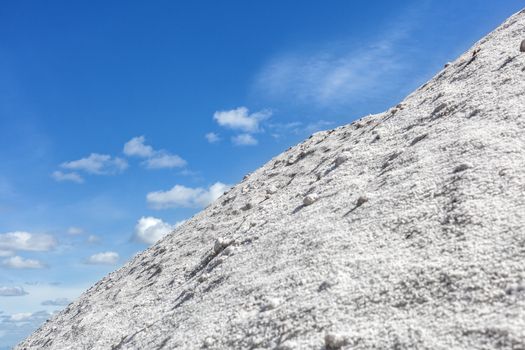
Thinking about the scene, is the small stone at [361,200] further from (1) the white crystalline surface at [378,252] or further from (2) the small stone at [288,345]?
(2) the small stone at [288,345]

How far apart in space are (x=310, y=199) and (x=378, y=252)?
3.45m

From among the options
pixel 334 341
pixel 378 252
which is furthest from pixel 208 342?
pixel 378 252

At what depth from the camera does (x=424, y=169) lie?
946 centimetres

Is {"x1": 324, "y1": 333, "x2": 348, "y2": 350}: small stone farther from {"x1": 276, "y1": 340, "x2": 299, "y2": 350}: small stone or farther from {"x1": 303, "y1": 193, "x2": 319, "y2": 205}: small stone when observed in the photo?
{"x1": 303, "y1": 193, "x2": 319, "y2": 205}: small stone

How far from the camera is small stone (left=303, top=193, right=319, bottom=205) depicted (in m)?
11.0

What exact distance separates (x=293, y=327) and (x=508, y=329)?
246cm

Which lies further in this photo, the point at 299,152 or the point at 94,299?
the point at 299,152

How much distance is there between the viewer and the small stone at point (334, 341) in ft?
20.0

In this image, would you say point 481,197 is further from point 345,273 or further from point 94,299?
point 94,299

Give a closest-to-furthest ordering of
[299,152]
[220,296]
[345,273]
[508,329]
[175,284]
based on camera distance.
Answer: [508,329]
[345,273]
[220,296]
[175,284]
[299,152]

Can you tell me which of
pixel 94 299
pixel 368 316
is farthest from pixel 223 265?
pixel 94 299

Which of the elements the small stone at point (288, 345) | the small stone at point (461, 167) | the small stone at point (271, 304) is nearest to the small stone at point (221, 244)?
the small stone at point (271, 304)

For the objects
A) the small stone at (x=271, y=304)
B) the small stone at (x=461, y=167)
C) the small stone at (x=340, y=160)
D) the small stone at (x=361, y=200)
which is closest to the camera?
the small stone at (x=271, y=304)

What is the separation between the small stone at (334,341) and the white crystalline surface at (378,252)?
1cm
